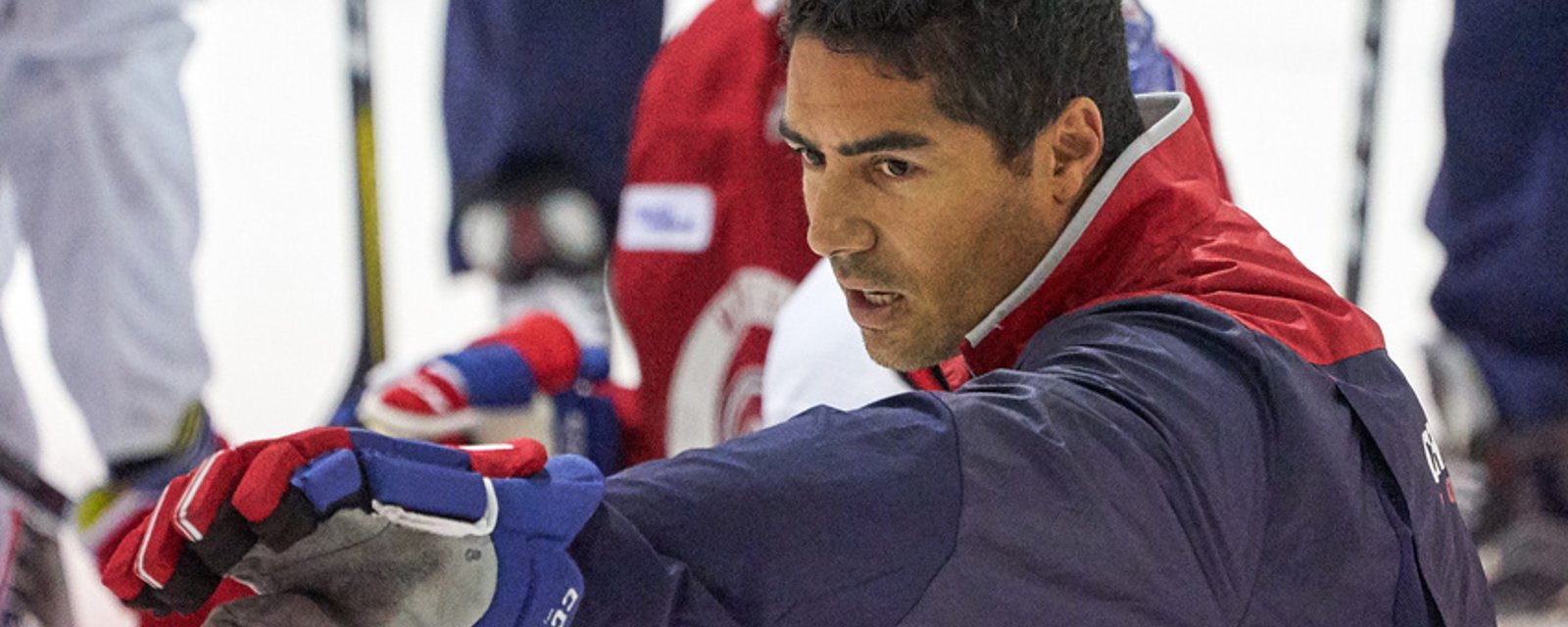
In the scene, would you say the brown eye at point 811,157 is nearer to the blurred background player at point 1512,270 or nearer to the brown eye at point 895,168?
the brown eye at point 895,168

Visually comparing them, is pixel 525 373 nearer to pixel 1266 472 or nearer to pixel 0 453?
pixel 0 453

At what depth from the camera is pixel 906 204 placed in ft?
3.03

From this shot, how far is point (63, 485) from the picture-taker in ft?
7.33

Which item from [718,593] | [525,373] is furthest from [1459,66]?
[718,593]

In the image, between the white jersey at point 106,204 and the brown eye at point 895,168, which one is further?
the white jersey at point 106,204

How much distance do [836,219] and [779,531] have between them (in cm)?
26

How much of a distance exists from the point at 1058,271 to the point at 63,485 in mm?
1634

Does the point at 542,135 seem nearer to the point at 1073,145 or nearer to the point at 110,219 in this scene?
the point at 110,219

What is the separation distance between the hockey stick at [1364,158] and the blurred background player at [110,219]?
1738mm

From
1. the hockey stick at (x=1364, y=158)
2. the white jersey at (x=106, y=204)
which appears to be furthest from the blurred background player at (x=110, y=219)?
the hockey stick at (x=1364, y=158)

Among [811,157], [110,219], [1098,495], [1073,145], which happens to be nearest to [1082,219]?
[1073,145]

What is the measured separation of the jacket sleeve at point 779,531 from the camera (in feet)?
2.33

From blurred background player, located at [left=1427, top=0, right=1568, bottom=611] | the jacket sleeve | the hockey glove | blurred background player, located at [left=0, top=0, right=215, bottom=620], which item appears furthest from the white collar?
blurred background player, located at [left=1427, top=0, right=1568, bottom=611]

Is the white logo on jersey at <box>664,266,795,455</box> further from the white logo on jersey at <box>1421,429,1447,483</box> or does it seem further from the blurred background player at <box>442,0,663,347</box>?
the white logo on jersey at <box>1421,429,1447,483</box>
